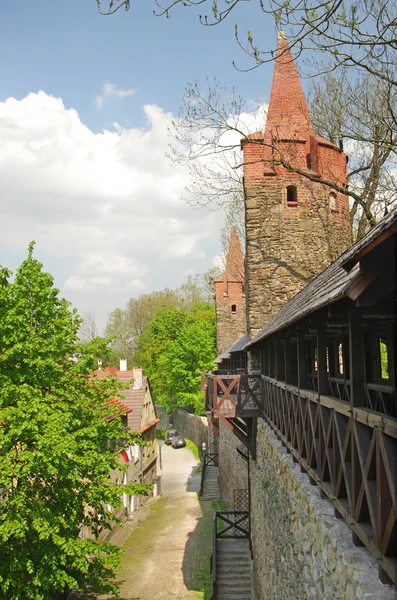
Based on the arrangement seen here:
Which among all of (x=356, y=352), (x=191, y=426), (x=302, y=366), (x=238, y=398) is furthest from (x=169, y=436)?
(x=356, y=352)

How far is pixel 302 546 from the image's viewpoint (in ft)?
17.4

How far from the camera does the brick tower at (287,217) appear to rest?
14.8 m

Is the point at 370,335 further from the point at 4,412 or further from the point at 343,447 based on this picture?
the point at 4,412

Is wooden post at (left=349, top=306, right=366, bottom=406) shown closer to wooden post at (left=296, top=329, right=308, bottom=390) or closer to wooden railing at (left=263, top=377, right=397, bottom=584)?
wooden railing at (left=263, top=377, right=397, bottom=584)

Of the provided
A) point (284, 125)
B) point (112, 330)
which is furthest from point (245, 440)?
point (112, 330)

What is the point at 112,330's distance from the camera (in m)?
64.3

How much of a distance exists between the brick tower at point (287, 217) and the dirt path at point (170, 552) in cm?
833

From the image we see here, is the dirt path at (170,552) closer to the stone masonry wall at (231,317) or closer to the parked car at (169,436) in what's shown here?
the stone masonry wall at (231,317)

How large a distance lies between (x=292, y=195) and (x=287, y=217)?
3.19 ft

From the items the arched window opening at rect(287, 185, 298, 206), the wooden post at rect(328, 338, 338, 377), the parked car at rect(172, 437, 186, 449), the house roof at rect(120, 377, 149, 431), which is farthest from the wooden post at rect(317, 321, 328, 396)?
the parked car at rect(172, 437, 186, 449)

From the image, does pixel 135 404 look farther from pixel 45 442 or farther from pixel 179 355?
pixel 45 442

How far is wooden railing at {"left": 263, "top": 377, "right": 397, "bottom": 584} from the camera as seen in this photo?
9.61ft

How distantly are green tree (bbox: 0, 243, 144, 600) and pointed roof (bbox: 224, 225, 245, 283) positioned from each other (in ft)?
72.4

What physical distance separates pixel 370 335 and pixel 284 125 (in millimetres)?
12221
